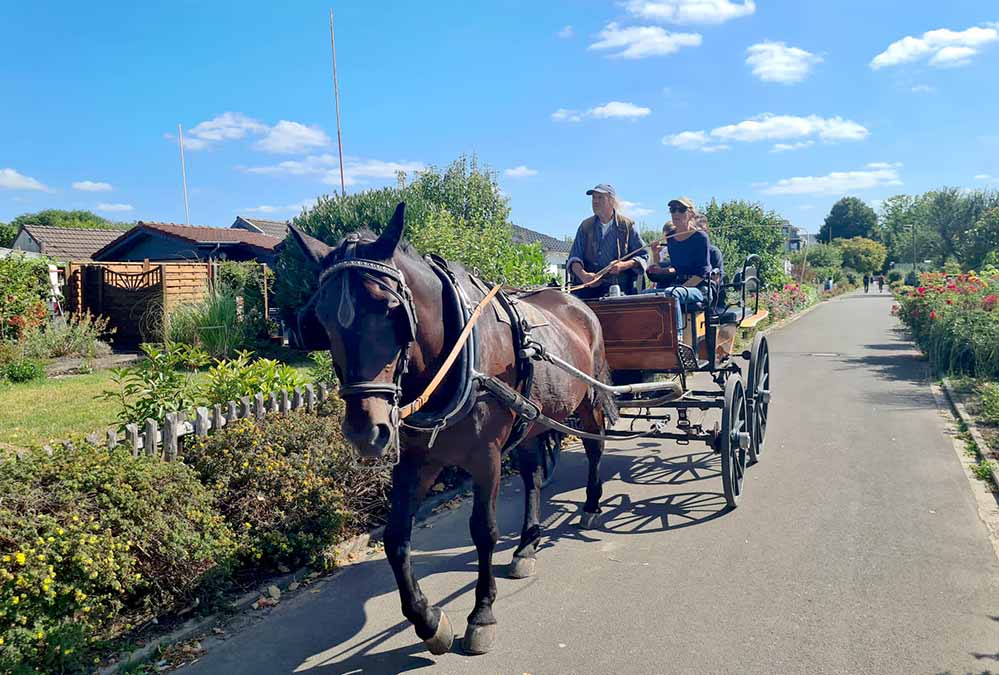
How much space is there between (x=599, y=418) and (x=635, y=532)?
91 centimetres

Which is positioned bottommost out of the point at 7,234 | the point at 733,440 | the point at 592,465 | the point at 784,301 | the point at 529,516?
the point at 529,516

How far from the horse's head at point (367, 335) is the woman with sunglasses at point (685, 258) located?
385 cm

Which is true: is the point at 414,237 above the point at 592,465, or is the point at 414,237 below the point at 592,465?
above

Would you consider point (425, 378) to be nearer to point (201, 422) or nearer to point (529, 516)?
point (529, 516)

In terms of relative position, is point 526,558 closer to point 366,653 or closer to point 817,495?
point 366,653

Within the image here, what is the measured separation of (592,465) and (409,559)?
7.82 ft

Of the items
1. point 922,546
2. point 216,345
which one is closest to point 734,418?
point 922,546

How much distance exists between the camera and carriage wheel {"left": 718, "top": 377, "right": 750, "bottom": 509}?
5578mm

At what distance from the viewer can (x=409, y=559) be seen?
3.68 m

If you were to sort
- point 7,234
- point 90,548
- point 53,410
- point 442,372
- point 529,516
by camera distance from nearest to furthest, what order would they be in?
point 442,372 → point 90,548 → point 529,516 → point 53,410 → point 7,234

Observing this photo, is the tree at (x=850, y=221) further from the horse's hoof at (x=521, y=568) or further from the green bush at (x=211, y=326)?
the horse's hoof at (x=521, y=568)

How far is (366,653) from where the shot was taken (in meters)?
3.76

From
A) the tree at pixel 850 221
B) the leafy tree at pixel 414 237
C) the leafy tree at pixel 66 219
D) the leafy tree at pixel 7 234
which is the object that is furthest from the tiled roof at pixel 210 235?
the tree at pixel 850 221

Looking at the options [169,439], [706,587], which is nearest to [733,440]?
[706,587]
